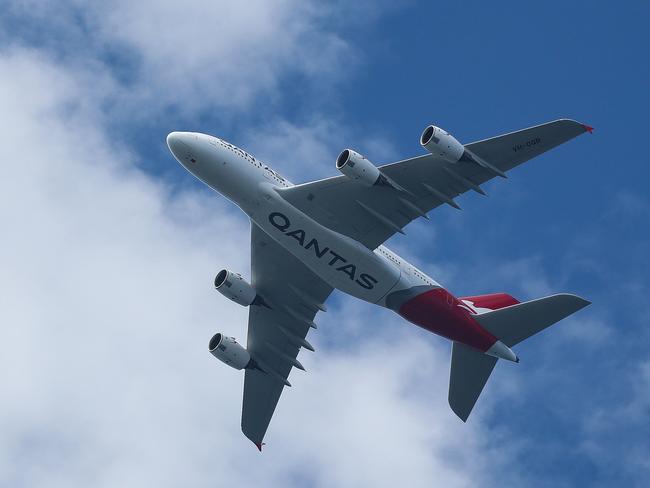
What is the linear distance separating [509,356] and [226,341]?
662 inches

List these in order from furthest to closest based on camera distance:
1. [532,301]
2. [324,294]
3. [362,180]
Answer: [324,294], [532,301], [362,180]

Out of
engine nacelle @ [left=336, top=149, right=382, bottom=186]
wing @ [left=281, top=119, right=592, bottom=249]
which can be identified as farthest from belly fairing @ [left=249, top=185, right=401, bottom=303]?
engine nacelle @ [left=336, top=149, right=382, bottom=186]

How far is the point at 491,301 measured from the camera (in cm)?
6378

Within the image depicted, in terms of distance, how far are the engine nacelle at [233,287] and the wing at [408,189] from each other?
7.80 metres

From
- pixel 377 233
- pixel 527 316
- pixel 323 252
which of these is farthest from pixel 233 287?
pixel 527 316

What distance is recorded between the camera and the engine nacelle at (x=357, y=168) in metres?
56.3

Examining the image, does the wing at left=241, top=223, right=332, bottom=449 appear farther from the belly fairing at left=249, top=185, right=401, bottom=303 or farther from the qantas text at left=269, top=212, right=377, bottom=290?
the qantas text at left=269, top=212, right=377, bottom=290

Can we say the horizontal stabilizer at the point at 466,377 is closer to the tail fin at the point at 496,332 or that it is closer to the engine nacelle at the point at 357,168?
the tail fin at the point at 496,332

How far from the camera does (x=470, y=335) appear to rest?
203 ft

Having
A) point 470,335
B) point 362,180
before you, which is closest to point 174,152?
point 362,180

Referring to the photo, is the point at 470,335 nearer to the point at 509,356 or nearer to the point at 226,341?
the point at 509,356

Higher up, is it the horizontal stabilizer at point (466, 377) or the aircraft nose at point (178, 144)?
the aircraft nose at point (178, 144)

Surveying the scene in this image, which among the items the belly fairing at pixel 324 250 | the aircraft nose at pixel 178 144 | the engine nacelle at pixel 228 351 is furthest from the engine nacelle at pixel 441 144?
the engine nacelle at pixel 228 351

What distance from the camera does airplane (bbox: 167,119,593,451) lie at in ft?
184
